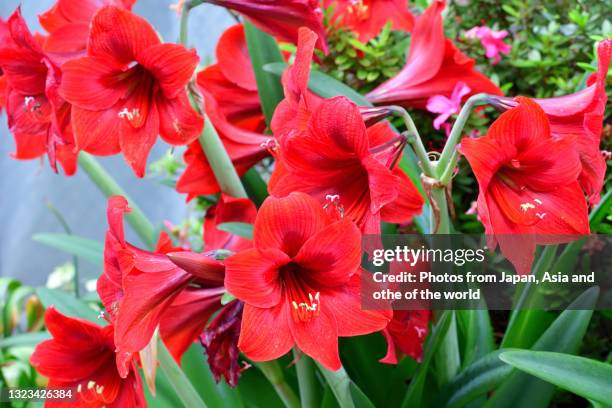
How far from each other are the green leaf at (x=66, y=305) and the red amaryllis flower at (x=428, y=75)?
0.49 meters

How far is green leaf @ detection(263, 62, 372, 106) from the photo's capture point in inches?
30.2

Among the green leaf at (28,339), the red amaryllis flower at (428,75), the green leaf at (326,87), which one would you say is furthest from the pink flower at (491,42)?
the green leaf at (28,339)

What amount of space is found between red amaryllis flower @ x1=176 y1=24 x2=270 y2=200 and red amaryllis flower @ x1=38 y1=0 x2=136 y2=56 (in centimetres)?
14

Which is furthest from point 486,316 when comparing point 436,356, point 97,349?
point 97,349

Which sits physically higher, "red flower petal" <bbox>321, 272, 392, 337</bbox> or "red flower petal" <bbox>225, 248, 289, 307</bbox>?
"red flower petal" <bbox>225, 248, 289, 307</bbox>

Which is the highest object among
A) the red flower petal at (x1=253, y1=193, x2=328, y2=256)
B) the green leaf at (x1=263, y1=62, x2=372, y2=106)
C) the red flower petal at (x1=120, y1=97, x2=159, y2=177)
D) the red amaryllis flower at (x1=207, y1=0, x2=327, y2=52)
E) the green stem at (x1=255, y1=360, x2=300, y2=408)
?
the red amaryllis flower at (x1=207, y1=0, x2=327, y2=52)

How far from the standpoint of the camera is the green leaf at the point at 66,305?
913 mm

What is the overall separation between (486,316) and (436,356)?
0.47 feet

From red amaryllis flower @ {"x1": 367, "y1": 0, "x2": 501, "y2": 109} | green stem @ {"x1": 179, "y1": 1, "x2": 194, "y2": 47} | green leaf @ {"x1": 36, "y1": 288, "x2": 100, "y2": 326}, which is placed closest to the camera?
green stem @ {"x1": 179, "y1": 1, "x2": 194, "y2": 47}

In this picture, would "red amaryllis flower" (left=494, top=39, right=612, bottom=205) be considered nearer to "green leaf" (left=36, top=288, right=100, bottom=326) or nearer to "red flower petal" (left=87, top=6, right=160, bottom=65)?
"red flower petal" (left=87, top=6, right=160, bottom=65)

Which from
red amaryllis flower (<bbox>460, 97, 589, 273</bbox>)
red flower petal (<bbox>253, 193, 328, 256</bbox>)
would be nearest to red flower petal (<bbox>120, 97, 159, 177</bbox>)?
red flower petal (<bbox>253, 193, 328, 256</bbox>)

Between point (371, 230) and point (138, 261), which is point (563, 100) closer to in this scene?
point (371, 230)

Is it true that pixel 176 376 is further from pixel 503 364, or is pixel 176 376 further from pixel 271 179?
pixel 503 364

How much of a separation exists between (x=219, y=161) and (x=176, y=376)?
9.2 inches
